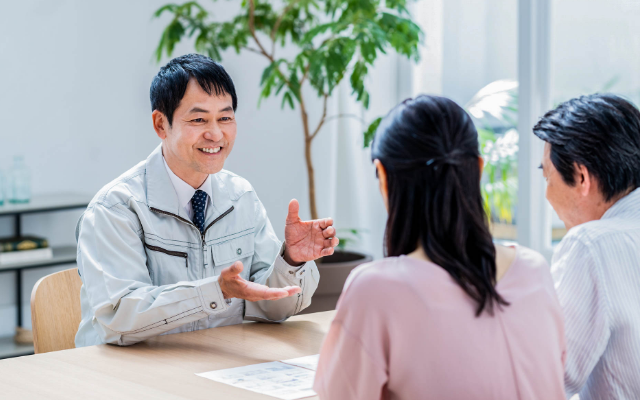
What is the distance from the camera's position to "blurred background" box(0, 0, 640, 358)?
323 centimetres

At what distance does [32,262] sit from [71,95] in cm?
95

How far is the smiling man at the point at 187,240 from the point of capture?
1642 mm

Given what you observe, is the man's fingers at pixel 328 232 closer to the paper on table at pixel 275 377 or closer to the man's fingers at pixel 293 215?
the man's fingers at pixel 293 215

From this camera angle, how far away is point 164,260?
72.0 inches

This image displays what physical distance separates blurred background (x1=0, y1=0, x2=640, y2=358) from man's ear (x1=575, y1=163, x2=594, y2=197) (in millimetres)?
1779

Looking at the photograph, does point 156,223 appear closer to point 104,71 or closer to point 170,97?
point 170,97

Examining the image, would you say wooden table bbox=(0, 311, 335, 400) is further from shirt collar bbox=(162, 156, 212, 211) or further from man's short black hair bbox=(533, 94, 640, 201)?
man's short black hair bbox=(533, 94, 640, 201)

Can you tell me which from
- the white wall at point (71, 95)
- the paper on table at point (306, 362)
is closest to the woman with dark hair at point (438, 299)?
the paper on table at point (306, 362)

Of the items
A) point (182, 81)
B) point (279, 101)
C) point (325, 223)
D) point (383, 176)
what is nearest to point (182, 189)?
point (182, 81)

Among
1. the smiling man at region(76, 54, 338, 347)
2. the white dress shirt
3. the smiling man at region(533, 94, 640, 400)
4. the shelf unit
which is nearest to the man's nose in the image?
the smiling man at region(76, 54, 338, 347)

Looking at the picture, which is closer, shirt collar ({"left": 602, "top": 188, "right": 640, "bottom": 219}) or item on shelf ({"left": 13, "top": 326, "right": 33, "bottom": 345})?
shirt collar ({"left": 602, "top": 188, "right": 640, "bottom": 219})

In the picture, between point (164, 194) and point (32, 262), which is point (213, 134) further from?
point (32, 262)

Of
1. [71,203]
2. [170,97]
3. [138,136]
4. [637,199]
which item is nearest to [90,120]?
[138,136]

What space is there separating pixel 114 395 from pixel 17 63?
285 centimetres
